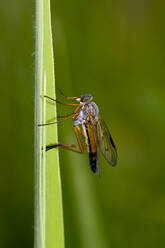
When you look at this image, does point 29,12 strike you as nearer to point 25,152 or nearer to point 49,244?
point 25,152

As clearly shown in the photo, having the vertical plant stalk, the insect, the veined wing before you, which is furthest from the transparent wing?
the vertical plant stalk

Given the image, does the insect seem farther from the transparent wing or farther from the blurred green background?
the blurred green background

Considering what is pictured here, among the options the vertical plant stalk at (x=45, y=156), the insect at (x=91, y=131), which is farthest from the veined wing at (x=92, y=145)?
the vertical plant stalk at (x=45, y=156)

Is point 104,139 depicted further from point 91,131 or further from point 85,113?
point 85,113

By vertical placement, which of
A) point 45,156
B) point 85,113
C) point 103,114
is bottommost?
point 45,156

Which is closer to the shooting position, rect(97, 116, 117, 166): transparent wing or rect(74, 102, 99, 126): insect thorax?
rect(74, 102, 99, 126): insect thorax

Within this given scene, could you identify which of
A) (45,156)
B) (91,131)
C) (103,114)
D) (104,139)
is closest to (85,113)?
(91,131)

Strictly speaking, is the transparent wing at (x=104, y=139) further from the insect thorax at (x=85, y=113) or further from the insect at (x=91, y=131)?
the insect thorax at (x=85, y=113)
